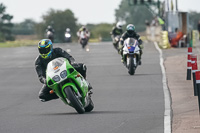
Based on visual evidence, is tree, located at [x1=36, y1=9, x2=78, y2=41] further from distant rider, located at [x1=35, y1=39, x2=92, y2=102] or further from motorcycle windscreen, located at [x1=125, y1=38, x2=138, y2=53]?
distant rider, located at [x1=35, y1=39, x2=92, y2=102]

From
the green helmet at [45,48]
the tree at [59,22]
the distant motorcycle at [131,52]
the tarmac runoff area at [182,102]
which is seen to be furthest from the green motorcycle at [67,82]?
the tree at [59,22]

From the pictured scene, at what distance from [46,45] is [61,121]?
5.70ft

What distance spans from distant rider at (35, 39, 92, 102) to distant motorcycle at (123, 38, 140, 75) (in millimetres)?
9267

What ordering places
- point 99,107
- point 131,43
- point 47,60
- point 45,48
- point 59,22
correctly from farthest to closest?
point 59,22 → point 131,43 → point 99,107 → point 47,60 → point 45,48

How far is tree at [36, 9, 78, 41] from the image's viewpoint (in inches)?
5512

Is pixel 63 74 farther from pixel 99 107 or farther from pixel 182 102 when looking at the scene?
pixel 182 102

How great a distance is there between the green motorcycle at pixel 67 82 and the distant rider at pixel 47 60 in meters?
0.37

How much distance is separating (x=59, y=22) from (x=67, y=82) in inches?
5156

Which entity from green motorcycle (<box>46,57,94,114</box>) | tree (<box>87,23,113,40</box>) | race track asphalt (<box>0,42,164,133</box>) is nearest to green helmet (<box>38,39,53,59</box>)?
green motorcycle (<box>46,57,94,114</box>)

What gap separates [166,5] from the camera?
48.6 meters

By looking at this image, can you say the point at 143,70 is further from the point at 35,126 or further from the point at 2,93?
the point at 35,126

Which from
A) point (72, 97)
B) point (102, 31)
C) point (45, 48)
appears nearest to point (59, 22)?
point (102, 31)

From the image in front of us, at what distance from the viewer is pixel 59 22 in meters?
143

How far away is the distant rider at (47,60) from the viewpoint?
532 inches
